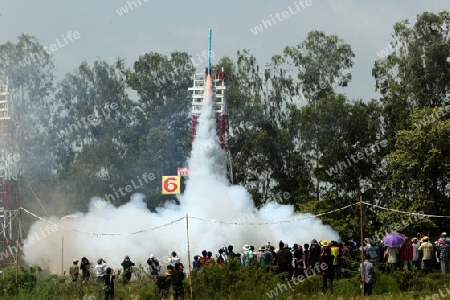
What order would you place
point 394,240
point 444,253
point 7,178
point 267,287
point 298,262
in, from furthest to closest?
point 7,178
point 444,253
point 298,262
point 394,240
point 267,287

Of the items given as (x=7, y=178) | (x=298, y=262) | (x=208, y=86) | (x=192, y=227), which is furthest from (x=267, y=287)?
(x=7, y=178)

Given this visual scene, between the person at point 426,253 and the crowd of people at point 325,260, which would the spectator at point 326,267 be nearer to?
the crowd of people at point 325,260

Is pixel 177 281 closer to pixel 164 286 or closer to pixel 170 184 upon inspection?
pixel 164 286

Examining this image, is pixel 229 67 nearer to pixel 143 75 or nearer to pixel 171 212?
pixel 143 75

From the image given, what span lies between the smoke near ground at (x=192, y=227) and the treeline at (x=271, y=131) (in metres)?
5.95

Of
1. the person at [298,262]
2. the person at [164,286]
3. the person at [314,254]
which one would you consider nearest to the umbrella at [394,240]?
the person at [314,254]

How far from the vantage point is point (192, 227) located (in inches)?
1678

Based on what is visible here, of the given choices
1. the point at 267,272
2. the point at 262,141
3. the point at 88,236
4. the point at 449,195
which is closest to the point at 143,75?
the point at 262,141

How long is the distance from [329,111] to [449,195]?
10888 millimetres

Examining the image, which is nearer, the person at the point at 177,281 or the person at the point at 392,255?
the person at the point at 177,281

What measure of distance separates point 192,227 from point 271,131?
1852 cm

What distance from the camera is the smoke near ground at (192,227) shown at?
42.2 meters

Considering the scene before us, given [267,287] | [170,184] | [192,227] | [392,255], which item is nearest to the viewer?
[267,287]

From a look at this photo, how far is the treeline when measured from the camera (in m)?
47.2
